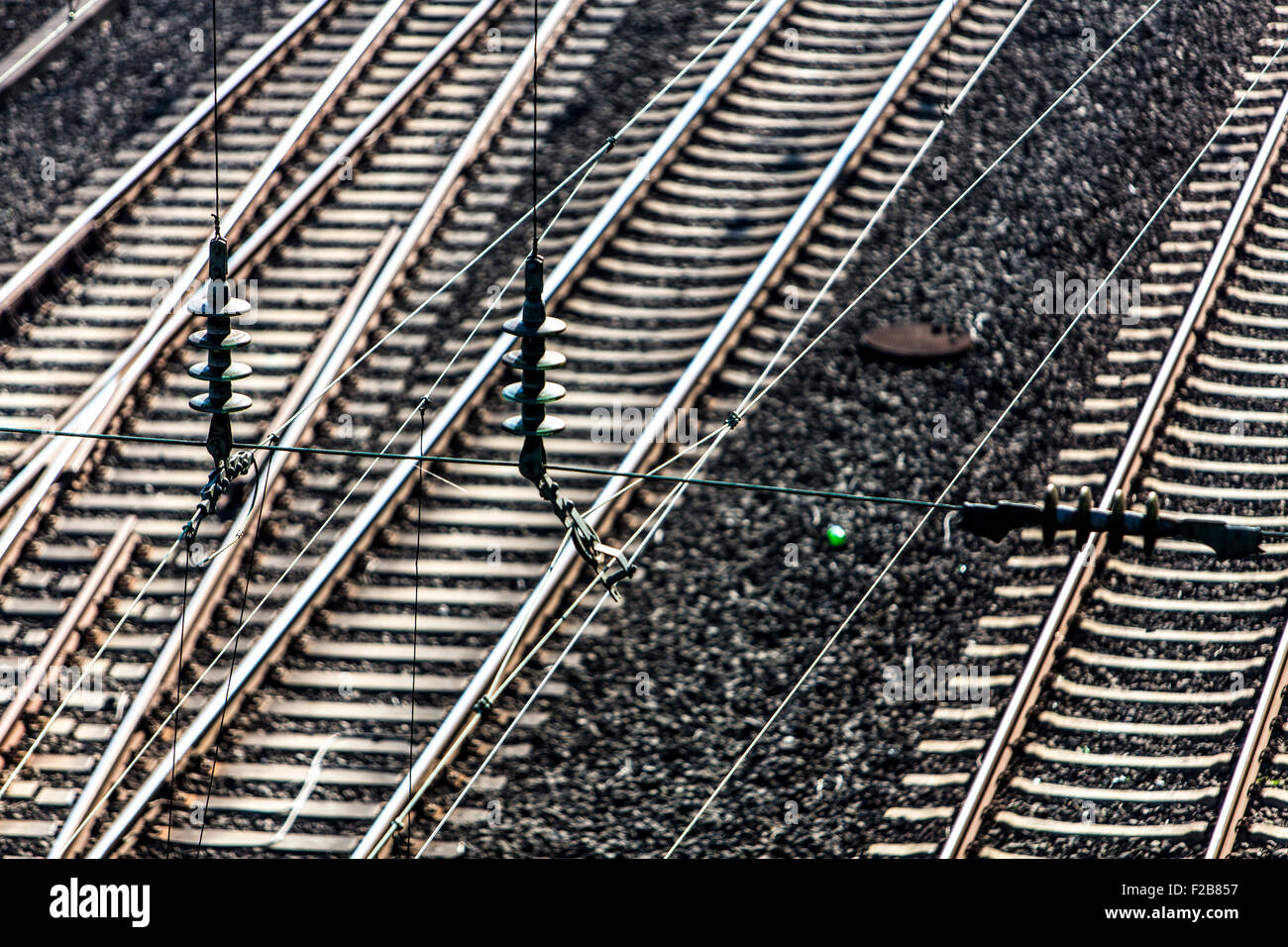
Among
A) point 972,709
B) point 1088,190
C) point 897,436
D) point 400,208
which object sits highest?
point 400,208

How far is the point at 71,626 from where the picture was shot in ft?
25.7

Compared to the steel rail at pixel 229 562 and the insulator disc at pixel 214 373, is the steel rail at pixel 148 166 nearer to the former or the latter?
the steel rail at pixel 229 562

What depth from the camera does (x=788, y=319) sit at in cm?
909

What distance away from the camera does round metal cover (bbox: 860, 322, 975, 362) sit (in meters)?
8.75

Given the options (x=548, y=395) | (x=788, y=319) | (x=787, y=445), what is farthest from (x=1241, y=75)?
(x=548, y=395)

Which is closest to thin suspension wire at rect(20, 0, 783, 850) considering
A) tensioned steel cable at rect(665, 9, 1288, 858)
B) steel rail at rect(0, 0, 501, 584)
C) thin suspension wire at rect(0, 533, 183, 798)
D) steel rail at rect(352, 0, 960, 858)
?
thin suspension wire at rect(0, 533, 183, 798)

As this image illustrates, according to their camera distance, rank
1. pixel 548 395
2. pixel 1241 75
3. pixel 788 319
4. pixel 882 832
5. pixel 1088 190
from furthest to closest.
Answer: pixel 1241 75
pixel 1088 190
pixel 788 319
pixel 882 832
pixel 548 395

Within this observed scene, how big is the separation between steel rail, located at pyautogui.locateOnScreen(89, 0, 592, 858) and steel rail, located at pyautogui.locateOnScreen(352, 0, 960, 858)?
967 millimetres

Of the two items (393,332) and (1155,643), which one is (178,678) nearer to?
(393,332)

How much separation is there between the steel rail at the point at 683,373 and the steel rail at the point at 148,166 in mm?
3271

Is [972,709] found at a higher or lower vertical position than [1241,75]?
lower

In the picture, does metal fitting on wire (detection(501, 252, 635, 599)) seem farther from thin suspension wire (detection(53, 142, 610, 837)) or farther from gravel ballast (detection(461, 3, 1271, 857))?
gravel ballast (detection(461, 3, 1271, 857))
